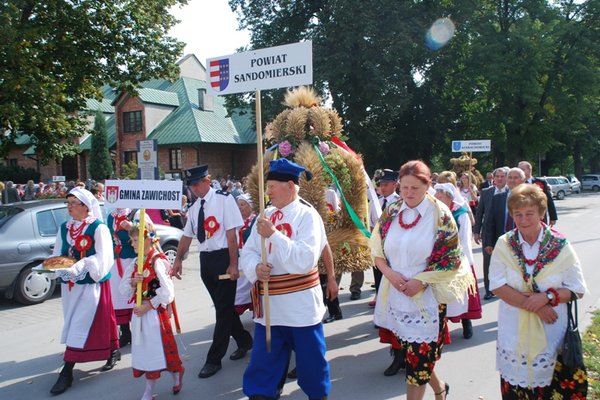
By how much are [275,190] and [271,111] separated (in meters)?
22.0

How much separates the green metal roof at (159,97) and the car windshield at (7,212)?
31587 mm

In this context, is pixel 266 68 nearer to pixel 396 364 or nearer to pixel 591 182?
pixel 396 364

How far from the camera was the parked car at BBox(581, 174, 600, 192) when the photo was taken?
1777 inches

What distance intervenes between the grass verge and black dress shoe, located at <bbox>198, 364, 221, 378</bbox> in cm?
338

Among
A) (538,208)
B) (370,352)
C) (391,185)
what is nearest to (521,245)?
(538,208)

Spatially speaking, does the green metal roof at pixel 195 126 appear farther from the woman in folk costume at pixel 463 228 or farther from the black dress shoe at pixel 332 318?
the woman in folk costume at pixel 463 228

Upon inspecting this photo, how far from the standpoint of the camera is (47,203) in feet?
31.5

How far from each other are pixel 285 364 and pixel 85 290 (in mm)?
2468

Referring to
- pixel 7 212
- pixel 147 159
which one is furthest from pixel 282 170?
pixel 147 159

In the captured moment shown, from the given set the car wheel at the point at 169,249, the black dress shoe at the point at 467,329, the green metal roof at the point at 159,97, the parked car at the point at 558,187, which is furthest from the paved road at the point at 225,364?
the green metal roof at the point at 159,97

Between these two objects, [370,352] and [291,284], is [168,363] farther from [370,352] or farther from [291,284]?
[370,352]

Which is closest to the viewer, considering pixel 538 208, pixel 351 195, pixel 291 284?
pixel 538 208

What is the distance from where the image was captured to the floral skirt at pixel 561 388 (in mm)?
3287

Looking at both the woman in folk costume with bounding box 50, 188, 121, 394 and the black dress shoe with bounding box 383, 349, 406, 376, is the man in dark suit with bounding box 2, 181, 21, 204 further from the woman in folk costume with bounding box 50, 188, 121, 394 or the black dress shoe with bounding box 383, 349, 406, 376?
the black dress shoe with bounding box 383, 349, 406, 376
